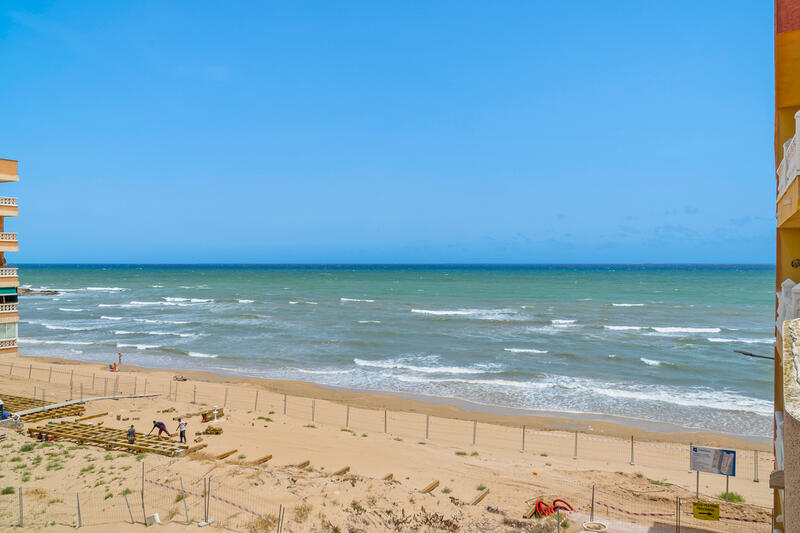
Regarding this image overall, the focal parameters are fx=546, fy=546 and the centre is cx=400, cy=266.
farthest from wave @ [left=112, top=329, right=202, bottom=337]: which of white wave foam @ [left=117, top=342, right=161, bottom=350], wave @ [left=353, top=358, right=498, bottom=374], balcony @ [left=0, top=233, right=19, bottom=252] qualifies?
balcony @ [left=0, top=233, right=19, bottom=252]

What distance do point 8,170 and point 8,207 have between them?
1.94 meters

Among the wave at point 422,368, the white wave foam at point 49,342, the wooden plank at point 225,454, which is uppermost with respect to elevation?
the wooden plank at point 225,454

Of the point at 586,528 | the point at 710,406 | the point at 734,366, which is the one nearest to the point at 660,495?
the point at 586,528

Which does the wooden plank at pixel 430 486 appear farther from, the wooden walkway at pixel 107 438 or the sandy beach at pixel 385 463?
the wooden walkway at pixel 107 438

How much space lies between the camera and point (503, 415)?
25.6m

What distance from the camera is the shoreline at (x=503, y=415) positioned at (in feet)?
72.9

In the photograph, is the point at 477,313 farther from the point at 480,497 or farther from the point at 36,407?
the point at 480,497

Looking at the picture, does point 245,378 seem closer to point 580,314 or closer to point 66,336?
point 66,336

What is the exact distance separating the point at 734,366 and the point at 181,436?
3296 centimetres

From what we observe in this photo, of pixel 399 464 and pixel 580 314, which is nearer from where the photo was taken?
pixel 399 464

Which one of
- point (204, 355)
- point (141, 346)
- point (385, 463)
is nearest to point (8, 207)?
point (204, 355)

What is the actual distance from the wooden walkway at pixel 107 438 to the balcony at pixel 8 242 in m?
11.3

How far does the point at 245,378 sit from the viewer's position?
3347cm

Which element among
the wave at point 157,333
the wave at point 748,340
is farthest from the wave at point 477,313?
the wave at point 157,333
